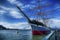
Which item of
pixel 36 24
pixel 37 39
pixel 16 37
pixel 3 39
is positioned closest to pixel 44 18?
pixel 36 24

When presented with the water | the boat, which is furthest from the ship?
the water

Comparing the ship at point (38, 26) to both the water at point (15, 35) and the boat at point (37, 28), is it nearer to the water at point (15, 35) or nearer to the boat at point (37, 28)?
the boat at point (37, 28)

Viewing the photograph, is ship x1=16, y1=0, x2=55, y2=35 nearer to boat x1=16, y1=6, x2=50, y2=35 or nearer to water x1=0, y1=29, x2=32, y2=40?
boat x1=16, y1=6, x2=50, y2=35

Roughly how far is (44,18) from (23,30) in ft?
1.32

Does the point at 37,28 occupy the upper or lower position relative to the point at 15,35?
upper

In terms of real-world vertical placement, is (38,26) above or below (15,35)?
above

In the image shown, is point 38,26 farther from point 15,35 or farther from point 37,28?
point 15,35

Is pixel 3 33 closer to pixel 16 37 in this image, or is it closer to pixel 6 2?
pixel 16 37

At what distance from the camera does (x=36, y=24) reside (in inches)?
126

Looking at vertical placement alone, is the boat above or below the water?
above

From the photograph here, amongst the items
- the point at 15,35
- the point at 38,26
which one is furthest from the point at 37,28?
the point at 15,35

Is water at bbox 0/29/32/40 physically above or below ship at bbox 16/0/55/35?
below

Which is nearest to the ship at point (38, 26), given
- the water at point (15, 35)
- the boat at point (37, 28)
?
the boat at point (37, 28)

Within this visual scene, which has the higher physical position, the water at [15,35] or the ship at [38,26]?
the ship at [38,26]
